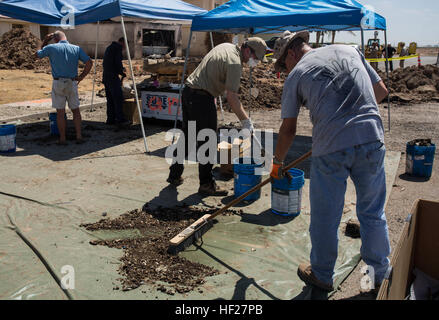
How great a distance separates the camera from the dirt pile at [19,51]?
69.5ft

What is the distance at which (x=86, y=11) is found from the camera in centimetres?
762

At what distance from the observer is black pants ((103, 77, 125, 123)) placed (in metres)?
9.26

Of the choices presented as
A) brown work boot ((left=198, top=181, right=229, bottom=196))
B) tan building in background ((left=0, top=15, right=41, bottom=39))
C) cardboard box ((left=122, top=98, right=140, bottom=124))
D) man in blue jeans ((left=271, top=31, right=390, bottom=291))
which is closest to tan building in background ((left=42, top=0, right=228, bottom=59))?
tan building in background ((left=0, top=15, right=41, bottom=39))

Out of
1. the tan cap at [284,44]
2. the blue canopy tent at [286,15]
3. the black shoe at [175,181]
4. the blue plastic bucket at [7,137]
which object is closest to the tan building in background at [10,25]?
the blue plastic bucket at [7,137]

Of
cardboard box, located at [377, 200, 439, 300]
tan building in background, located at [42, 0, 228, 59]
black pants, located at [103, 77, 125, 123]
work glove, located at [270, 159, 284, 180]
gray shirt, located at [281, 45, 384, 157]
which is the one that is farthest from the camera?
tan building in background, located at [42, 0, 228, 59]

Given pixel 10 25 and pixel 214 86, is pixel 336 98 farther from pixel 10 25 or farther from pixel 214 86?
pixel 10 25

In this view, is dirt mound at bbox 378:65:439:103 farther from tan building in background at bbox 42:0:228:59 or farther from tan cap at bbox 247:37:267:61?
tan building in background at bbox 42:0:228:59

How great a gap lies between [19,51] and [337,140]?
76.7 ft

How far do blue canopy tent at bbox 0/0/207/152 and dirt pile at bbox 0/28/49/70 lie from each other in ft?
47.2

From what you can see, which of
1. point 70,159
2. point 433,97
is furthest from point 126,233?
point 433,97

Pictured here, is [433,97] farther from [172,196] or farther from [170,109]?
[172,196]
